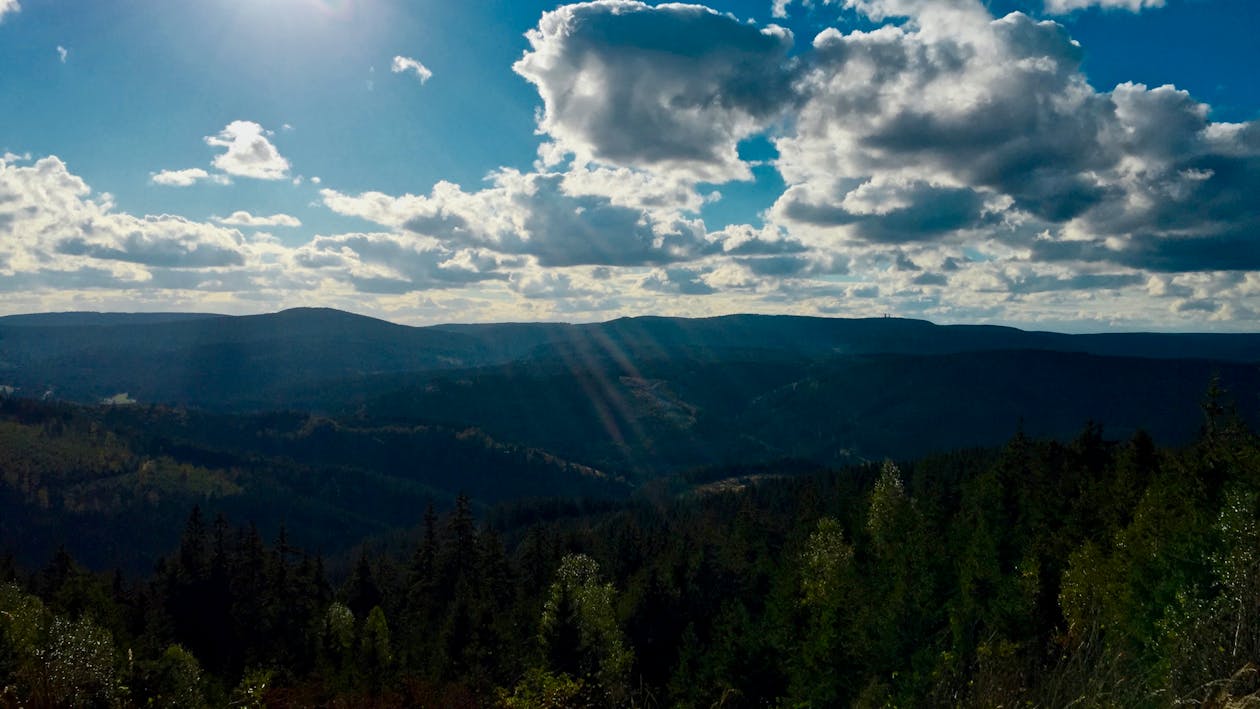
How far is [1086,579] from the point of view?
126 ft

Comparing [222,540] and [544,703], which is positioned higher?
[544,703]

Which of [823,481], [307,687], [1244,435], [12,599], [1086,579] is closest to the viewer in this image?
[307,687]

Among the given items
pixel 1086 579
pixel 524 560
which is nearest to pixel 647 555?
pixel 524 560

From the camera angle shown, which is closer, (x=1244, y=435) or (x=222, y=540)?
(x=1244, y=435)

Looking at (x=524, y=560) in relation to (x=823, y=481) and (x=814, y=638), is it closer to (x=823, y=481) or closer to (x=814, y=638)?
(x=814, y=638)

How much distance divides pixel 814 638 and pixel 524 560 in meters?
54.3

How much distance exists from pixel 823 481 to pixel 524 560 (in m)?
122

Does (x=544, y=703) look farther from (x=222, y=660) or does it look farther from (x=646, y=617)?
(x=222, y=660)

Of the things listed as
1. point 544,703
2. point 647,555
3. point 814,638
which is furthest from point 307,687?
point 647,555

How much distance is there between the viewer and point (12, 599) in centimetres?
4578

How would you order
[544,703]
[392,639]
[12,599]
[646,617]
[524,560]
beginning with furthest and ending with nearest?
[524,560], [392,639], [646,617], [12,599], [544,703]

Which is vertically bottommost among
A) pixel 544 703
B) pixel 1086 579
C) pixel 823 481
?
pixel 823 481

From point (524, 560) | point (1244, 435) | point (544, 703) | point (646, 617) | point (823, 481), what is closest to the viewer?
point (544, 703)

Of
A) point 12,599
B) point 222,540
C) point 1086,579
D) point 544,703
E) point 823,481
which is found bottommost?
point 823,481
